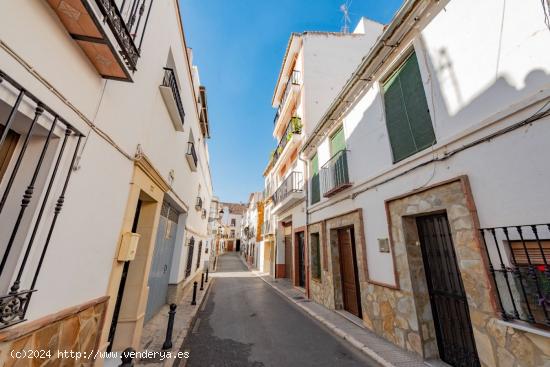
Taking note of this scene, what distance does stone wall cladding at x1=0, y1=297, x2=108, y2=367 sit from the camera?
163 cm

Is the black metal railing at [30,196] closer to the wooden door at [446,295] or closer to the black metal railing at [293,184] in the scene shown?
the wooden door at [446,295]

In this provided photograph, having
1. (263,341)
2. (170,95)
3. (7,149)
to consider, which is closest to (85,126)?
(7,149)

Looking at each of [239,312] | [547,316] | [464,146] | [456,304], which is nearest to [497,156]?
[464,146]

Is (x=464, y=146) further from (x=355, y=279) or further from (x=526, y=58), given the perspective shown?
(x=355, y=279)

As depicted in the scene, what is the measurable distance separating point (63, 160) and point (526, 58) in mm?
5813

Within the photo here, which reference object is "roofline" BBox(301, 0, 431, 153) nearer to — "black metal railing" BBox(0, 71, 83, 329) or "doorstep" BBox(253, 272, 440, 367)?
"black metal railing" BBox(0, 71, 83, 329)

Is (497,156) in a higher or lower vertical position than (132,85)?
lower

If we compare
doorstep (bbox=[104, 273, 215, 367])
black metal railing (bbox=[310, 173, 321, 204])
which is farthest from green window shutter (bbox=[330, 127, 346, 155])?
doorstep (bbox=[104, 273, 215, 367])

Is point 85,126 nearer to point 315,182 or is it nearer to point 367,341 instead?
point 367,341

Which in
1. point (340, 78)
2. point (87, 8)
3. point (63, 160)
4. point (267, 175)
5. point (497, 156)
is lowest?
point (63, 160)

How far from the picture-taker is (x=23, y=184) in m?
1.86

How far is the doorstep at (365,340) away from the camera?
153 inches

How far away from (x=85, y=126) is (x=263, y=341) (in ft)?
17.4

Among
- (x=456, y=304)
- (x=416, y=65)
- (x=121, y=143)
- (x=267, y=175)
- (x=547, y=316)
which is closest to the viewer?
(x=547, y=316)
